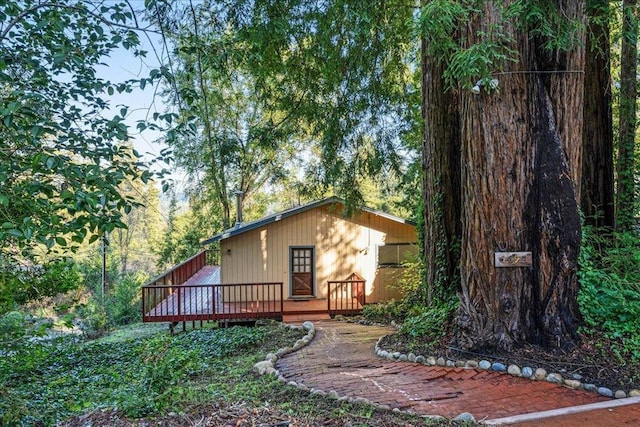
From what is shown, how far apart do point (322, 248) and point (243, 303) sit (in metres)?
2.82

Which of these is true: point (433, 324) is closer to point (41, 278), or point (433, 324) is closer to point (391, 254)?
point (41, 278)

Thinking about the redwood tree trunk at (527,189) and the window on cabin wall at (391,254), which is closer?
the redwood tree trunk at (527,189)

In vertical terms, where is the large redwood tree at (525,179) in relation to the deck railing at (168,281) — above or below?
above

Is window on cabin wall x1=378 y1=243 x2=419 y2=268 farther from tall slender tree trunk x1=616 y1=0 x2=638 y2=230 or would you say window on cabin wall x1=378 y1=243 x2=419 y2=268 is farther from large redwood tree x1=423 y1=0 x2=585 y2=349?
large redwood tree x1=423 y1=0 x2=585 y2=349

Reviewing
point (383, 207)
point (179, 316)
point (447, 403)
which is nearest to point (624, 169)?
point (447, 403)

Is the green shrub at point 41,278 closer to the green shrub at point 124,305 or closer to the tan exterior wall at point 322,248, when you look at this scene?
the tan exterior wall at point 322,248

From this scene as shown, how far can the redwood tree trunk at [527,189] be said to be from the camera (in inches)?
169

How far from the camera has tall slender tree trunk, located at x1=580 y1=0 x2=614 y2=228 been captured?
6.29 m

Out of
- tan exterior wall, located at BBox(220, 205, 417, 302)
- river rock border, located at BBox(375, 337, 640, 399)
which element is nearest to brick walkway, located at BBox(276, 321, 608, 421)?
river rock border, located at BBox(375, 337, 640, 399)

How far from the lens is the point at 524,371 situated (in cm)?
389

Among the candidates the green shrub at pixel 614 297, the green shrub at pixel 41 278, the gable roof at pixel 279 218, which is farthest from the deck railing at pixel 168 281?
the green shrub at pixel 614 297

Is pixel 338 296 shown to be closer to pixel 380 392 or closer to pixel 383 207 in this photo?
pixel 380 392

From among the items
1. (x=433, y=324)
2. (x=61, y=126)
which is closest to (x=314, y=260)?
(x=433, y=324)

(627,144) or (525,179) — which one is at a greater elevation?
(627,144)
